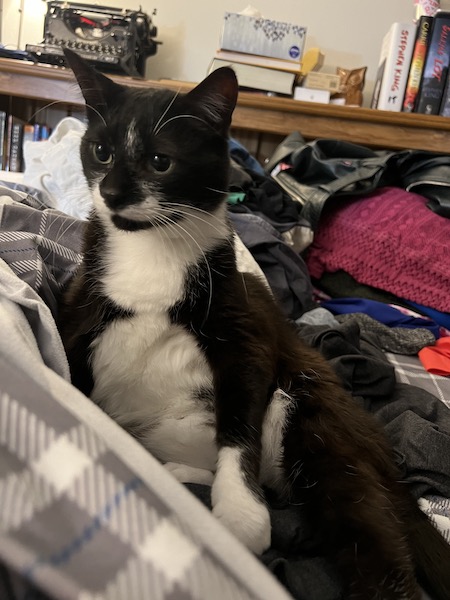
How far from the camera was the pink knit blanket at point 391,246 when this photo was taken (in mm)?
1653

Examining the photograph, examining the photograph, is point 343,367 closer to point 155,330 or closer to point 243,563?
point 155,330

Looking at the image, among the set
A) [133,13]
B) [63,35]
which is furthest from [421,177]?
[63,35]

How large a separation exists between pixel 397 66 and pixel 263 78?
560 mm

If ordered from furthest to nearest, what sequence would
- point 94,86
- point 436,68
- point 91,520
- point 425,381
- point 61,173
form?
point 436,68 < point 61,173 < point 425,381 < point 94,86 < point 91,520

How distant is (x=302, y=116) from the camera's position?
213cm

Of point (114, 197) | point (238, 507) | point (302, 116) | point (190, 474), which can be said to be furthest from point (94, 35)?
point (238, 507)

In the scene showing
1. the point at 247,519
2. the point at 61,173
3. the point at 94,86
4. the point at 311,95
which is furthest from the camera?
the point at 311,95

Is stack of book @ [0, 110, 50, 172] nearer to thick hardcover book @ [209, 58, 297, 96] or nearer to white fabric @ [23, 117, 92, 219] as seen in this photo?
white fabric @ [23, 117, 92, 219]

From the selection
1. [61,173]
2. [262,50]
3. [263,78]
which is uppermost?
[262,50]

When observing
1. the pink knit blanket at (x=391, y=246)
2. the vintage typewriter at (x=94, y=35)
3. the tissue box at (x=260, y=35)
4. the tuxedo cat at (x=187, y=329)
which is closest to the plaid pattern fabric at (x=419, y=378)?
the pink knit blanket at (x=391, y=246)

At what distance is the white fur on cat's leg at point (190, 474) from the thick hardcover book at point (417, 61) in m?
1.92

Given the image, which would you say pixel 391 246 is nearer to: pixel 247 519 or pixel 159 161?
pixel 159 161

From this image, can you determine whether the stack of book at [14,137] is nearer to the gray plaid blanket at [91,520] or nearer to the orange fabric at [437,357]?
the orange fabric at [437,357]

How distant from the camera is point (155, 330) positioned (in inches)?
30.6
